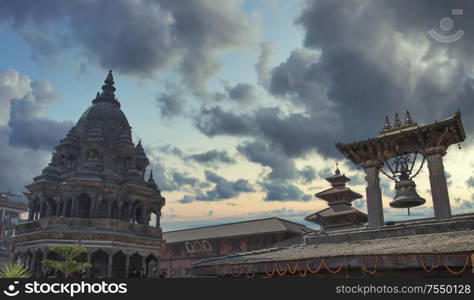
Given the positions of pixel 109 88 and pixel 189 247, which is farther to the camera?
pixel 189 247

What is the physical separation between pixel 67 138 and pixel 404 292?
41110 mm

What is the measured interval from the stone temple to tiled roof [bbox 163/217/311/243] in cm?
1080

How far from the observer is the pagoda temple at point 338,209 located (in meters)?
46.8

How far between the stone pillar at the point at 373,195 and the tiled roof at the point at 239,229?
31043 mm

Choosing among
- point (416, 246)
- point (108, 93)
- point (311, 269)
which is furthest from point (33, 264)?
point (416, 246)

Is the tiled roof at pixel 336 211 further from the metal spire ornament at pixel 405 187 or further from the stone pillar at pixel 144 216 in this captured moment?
the metal spire ornament at pixel 405 187

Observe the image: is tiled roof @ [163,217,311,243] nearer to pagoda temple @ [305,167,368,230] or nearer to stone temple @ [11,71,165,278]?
pagoda temple @ [305,167,368,230]

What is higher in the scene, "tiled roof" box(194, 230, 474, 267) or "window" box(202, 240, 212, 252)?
"window" box(202, 240, 212, 252)

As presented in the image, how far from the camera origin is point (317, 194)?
174ft

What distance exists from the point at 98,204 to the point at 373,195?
29.4m

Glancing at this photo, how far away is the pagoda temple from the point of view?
46.8m

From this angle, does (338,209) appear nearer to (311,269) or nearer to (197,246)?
(197,246)

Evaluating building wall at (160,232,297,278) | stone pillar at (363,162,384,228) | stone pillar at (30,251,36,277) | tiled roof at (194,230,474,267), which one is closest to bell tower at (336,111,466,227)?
stone pillar at (363,162,384,228)

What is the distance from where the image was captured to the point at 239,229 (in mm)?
52188
